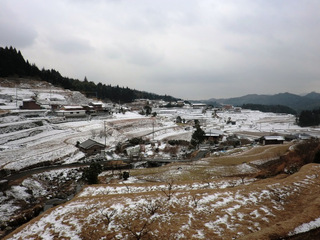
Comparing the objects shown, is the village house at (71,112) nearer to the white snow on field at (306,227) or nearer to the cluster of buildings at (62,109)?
the cluster of buildings at (62,109)

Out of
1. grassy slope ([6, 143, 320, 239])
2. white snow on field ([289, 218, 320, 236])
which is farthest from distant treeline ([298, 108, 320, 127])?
white snow on field ([289, 218, 320, 236])

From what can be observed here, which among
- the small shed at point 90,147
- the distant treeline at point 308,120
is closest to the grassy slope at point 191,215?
the small shed at point 90,147

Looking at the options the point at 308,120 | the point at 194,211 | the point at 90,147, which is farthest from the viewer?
the point at 308,120

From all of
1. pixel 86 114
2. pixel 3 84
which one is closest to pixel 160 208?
pixel 86 114

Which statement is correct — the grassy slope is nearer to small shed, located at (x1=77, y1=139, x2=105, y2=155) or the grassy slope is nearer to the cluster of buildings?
small shed, located at (x1=77, y1=139, x2=105, y2=155)

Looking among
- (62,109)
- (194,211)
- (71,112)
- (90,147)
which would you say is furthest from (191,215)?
(62,109)

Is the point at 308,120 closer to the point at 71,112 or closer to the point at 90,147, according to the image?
the point at 90,147

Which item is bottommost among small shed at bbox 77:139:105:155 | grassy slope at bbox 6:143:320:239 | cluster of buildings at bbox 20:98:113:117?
small shed at bbox 77:139:105:155

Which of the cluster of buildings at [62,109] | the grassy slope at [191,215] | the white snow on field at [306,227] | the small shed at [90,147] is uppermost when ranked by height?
the cluster of buildings at [62,109]

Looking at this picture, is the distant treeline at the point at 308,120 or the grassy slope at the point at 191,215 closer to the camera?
the grassy slope at the point at 191,215

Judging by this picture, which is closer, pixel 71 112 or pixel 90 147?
pixel 90 147

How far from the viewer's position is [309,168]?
Result: 14414 mm

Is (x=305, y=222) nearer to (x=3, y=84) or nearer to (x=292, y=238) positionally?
(x=292, y=238)

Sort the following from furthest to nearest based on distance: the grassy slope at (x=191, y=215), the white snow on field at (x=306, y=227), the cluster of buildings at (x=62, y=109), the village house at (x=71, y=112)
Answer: the village house at (x=71, y=112) → the cluster of buildings at (x=62, y=109) → the grassy slope at (x=191, y=215) → the white snow on field at (x=306, y=227)
